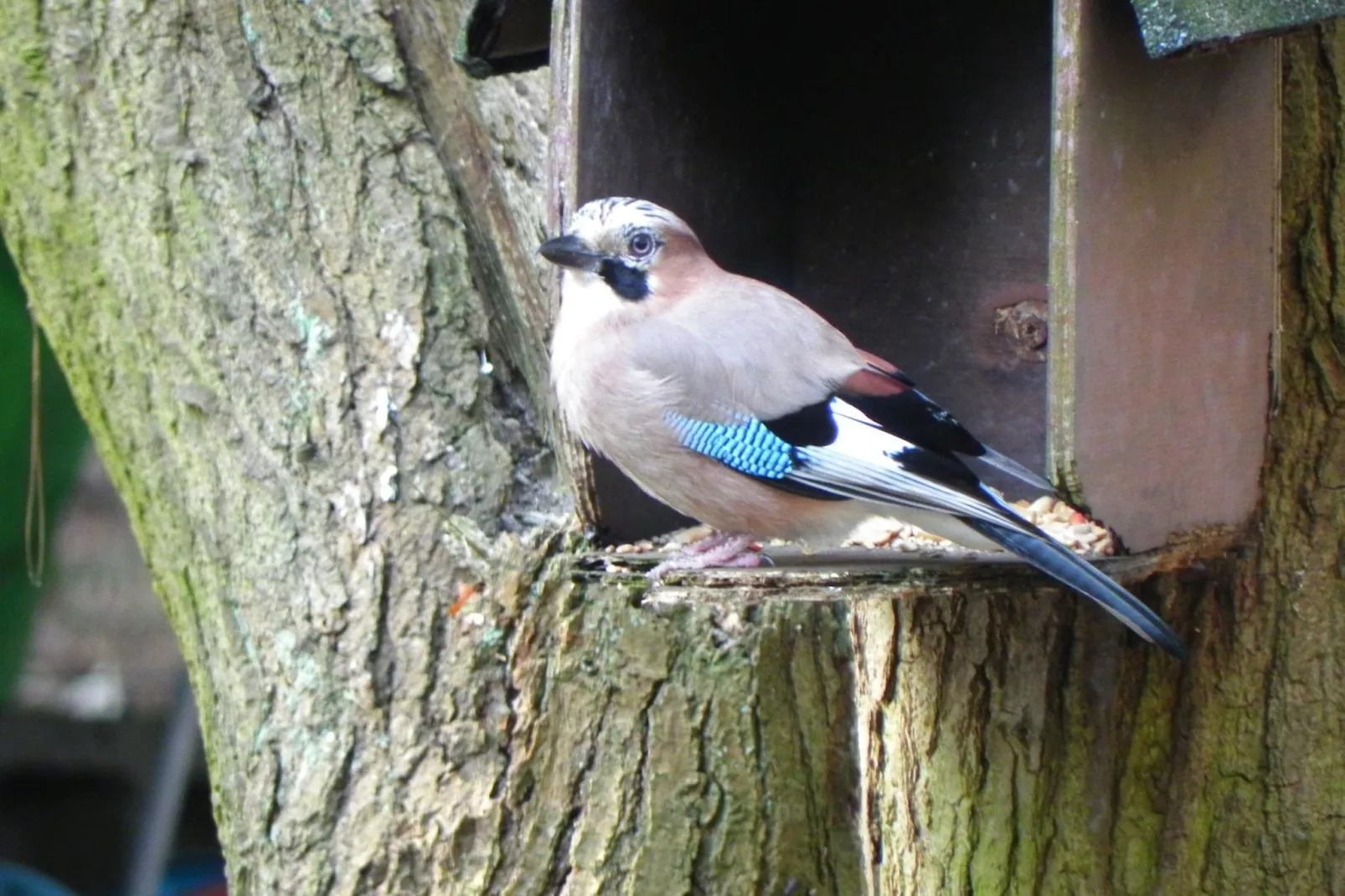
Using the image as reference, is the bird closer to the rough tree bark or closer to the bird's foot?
the bird's foot

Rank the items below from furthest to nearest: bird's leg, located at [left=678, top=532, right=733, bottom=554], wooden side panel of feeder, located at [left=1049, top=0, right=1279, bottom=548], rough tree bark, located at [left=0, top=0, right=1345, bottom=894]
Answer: rough tree bark, located at [left=0, top=0, right=1345, bottom=894] → bird's leg, located at [left=678, top=532, right=733, bottom=554] → wooden side panel of feeder, located at [left=1049, top=0, right=1279, bottom=548]

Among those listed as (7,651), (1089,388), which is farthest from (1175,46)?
(7,651)

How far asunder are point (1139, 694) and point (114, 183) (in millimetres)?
2449

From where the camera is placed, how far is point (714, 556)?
101 inches

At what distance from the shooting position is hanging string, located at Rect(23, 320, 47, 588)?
13.1 feet

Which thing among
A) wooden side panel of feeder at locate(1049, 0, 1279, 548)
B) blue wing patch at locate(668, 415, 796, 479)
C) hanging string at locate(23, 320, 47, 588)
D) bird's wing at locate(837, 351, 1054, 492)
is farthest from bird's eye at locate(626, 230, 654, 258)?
hanging string at locate(23, 320, 47, 588)

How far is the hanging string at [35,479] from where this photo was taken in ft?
13.1

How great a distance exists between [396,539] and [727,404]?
100 cm

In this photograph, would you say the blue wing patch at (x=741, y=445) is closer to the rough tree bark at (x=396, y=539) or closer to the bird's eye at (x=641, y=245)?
the bird's eye at (x=641, y=245)

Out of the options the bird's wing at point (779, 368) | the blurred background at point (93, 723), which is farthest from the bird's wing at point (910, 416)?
the blurred background at point (93, 723)

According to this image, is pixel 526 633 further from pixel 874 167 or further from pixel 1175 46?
pixel 1175 46

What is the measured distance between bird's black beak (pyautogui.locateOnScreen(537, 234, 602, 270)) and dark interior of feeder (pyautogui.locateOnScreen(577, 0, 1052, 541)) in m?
0.56

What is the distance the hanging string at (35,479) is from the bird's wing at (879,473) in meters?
2.17

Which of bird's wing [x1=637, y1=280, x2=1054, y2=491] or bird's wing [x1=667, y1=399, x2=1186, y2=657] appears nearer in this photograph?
bird's wing [x1=667, y1=399, x2=1186, y2=657]
